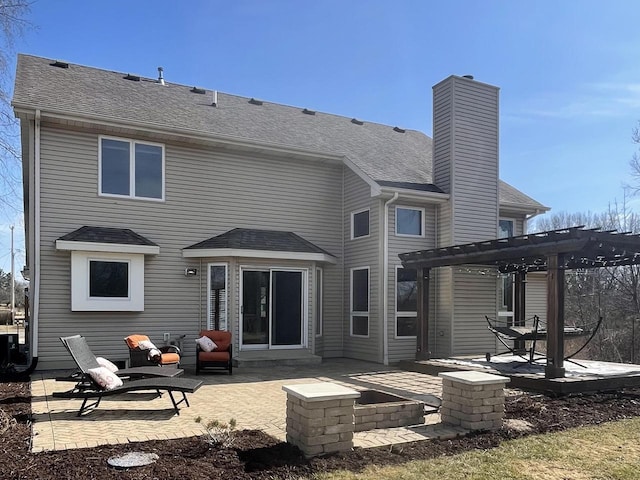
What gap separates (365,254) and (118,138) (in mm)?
6115

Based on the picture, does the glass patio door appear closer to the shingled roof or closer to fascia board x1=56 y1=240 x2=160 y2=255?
fascia board x1=56 y1=240 x2=160 y2=255

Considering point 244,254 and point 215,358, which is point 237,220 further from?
point 215,358

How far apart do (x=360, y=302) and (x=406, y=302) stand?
3.71 ft

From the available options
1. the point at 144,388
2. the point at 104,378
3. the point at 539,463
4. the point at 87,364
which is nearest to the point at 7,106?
the point at 87,364

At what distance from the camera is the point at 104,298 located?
1041 centimetres

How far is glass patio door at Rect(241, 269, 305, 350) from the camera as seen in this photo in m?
11.5

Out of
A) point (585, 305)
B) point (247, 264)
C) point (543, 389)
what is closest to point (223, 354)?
point (247, 264)

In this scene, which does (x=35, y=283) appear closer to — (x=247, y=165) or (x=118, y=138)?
(x=118, y=138)

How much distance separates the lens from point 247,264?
11484 mm

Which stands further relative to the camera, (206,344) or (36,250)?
(36,250)

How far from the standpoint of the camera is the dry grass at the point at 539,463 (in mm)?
4152

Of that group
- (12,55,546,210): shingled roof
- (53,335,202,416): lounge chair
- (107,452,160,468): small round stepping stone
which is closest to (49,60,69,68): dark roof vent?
(12,55,546,210): shingled roof

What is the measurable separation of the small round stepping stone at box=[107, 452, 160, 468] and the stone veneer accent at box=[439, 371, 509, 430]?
10.4ft

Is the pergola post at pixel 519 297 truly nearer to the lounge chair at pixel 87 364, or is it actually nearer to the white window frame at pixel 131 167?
the white window frame at pixel 131 167
